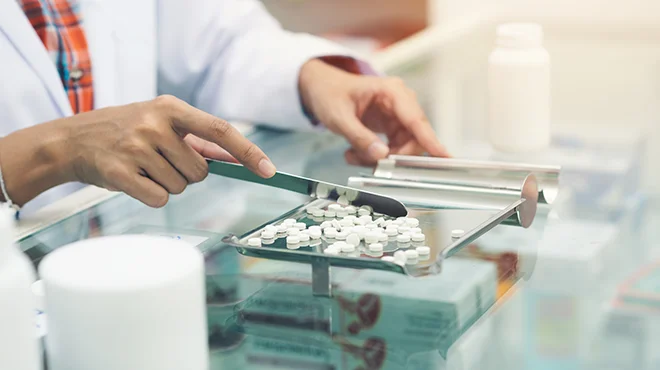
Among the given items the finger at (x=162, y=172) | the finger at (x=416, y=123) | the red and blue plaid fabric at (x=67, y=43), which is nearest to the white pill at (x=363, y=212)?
the finger at (x=162, y=172)

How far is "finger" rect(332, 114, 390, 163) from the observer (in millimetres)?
1146

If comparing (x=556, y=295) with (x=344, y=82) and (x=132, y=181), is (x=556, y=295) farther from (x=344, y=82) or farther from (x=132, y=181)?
(x=344, y=82)

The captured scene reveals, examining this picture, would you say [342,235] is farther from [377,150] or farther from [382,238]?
[377,150]

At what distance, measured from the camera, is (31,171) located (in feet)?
3.23

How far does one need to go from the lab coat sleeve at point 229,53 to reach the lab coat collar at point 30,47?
0.98 feet

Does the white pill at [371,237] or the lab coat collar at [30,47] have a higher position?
the lab coat collar at [30,47]

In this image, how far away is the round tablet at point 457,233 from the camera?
0.78 m

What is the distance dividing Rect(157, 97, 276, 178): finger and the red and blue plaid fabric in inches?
18.8

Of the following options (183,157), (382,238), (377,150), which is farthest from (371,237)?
(377,150)

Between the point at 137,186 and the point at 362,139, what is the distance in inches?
14.3

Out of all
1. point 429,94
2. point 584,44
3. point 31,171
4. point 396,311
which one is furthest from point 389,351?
point 584,44

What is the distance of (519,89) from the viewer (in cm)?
115

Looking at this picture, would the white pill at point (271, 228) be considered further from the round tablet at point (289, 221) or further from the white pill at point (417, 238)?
the white pill at point (417, 238)

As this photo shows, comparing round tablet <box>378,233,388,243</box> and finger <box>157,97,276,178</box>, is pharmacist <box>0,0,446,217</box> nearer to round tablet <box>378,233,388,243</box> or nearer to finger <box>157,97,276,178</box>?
finger <box>157,97,276,178</box>
